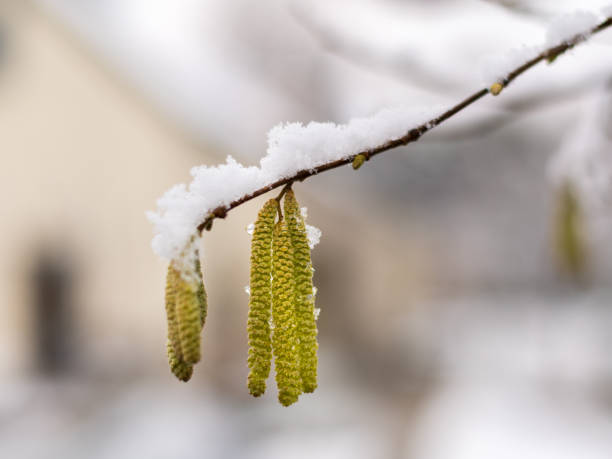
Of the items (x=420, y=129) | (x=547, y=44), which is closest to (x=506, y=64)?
(x=547, y=44)

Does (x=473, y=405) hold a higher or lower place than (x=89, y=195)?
lower

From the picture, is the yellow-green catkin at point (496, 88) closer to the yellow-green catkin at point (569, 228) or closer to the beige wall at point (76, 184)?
the yellow-green catkin at point (569, 228)

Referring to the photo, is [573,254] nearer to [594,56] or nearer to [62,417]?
[594,56]

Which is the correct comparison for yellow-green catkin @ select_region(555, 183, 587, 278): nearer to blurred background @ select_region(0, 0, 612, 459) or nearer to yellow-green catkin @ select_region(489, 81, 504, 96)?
yellow-green catkin @ select_region(489, 81, 504, 96)

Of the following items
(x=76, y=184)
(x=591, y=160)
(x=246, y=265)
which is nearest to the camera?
(x=591, y=160)

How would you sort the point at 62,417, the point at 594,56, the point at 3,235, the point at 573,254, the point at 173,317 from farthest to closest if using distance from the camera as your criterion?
the point at 3,235
the point at 62,417
the point at 594,56
the point at 573,254
the point at 173,317

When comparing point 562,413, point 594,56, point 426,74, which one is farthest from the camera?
point 562,413

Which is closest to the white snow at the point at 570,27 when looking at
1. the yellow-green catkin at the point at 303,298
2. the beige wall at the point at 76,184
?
the yellow-green catkin at the point at 303,298

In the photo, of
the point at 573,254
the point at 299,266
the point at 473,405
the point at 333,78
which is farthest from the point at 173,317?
the point at 333,78

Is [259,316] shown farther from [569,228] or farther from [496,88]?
[569,228]
